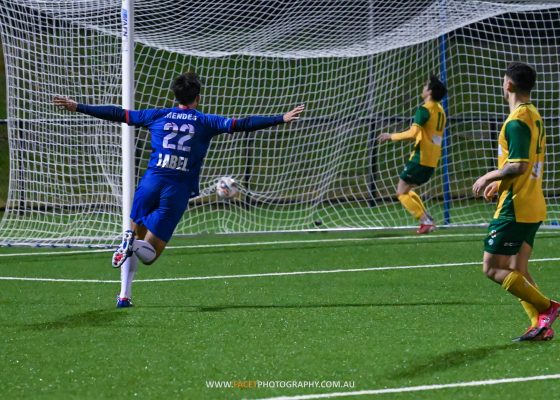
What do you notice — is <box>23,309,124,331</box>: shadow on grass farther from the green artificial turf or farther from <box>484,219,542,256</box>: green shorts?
<box>484,219,542,256</box>: green shorts

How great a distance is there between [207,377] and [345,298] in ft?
10.5

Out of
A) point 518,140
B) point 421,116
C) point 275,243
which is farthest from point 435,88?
point 518,140

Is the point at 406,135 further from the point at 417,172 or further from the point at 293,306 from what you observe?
the point at 293,306

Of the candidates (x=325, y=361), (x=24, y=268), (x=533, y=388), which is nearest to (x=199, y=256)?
(x=24, y=268)

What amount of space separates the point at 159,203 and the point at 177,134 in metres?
0.57

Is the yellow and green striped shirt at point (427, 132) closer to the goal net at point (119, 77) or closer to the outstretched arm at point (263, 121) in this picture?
the goal net at point (119, 77)

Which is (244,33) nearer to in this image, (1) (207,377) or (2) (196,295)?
(2) (196,295)

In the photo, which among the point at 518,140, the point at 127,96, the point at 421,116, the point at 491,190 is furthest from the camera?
the point at 421,116

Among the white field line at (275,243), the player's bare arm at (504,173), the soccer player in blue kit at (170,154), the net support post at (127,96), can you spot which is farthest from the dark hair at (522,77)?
the white field line at (275,243)

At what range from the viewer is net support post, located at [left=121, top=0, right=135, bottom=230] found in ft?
28.6

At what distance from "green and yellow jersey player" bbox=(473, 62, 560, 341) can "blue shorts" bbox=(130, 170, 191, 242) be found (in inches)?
107

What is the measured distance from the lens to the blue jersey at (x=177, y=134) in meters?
8.43

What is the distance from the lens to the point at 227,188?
14609 mm

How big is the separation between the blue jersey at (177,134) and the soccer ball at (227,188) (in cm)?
607
